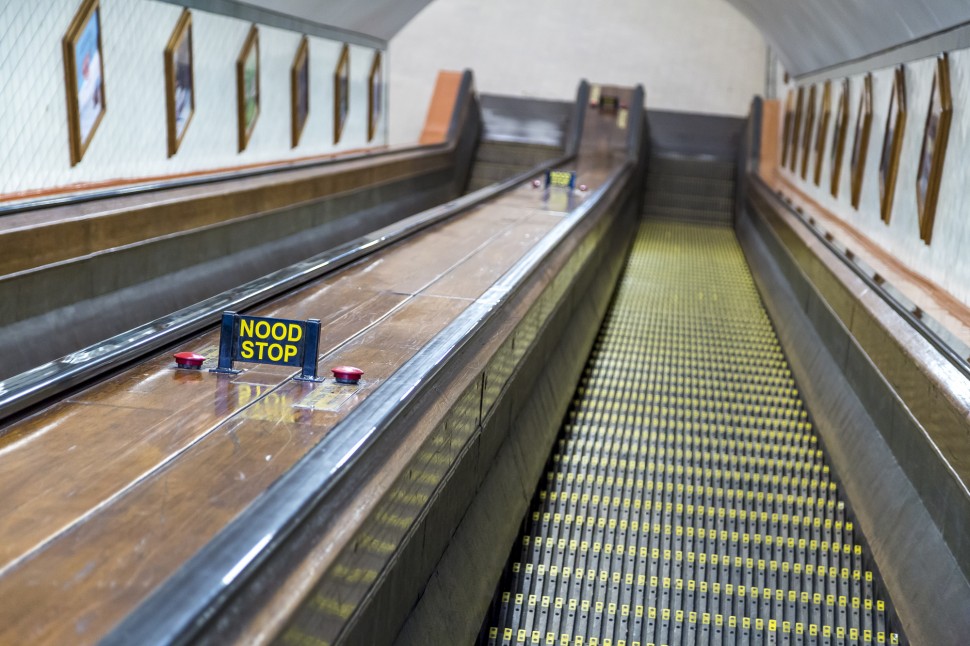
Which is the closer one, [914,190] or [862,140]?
[914,190]

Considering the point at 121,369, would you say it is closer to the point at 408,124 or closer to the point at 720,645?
the point at 720,645

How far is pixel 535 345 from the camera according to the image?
5363mm

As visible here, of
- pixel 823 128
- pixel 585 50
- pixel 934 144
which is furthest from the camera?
pixel 585 50

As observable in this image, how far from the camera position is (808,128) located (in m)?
13.1

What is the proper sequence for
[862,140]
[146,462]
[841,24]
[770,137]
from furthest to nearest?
1. [770,137]
2. [841,24]
3. [862,140]
4. [146,462]

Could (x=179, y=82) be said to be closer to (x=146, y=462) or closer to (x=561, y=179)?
(x=561, y=179)

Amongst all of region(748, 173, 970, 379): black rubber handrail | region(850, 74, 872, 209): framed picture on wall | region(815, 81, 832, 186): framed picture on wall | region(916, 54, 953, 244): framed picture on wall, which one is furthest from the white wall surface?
region(916, 54, 953, 244): framed picture on wall

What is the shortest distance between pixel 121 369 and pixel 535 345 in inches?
93.6

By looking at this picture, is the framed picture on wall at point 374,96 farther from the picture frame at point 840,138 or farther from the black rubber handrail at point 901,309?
the black rubber handrail at point 901,309

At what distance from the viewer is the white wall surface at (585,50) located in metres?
19.7

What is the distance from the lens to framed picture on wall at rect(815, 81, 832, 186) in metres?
11.7

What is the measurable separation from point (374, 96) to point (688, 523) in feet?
40.4

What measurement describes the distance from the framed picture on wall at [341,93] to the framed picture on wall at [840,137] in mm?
6636

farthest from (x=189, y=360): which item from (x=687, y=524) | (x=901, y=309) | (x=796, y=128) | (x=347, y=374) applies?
(x=796, y=128)
